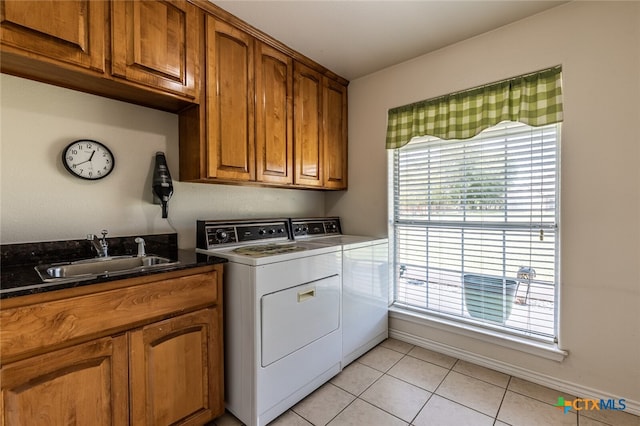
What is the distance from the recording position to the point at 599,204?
165cm

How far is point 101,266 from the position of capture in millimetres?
1534

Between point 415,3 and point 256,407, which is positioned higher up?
point 415,3

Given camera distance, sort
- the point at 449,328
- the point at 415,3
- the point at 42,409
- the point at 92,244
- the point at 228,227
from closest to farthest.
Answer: the point at 42,409 → the point at 92,244 → the point at 415,3 → the point at 228,227 → the point at 449,328

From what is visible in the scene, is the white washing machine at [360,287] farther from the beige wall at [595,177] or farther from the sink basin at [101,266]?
the sink basin at [101,266]

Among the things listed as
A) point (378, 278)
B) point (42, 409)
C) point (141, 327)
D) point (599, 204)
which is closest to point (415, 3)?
point (599, 204)

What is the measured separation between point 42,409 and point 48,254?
0.75m

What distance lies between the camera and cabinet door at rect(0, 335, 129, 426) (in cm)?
98

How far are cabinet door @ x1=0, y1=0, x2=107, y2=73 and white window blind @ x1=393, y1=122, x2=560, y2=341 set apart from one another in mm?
2117

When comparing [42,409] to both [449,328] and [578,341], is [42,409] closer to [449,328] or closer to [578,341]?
[449,328]

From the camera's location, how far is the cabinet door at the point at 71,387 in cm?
98

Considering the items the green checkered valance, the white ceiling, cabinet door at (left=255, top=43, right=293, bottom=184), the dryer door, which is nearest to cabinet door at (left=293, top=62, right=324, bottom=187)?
cabinet door at (left=255, top=43, right=293, bottom=184)

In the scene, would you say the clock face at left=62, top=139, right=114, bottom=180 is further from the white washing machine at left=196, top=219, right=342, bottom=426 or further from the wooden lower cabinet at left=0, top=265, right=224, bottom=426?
the wooden lower cabinet at left=0, top=265, right=224, bottom=426

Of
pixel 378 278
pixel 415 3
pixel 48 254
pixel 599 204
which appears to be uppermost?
pixel 415 3

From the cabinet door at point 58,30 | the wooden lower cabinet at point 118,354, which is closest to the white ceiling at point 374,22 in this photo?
the cabinet door at point 58,30
